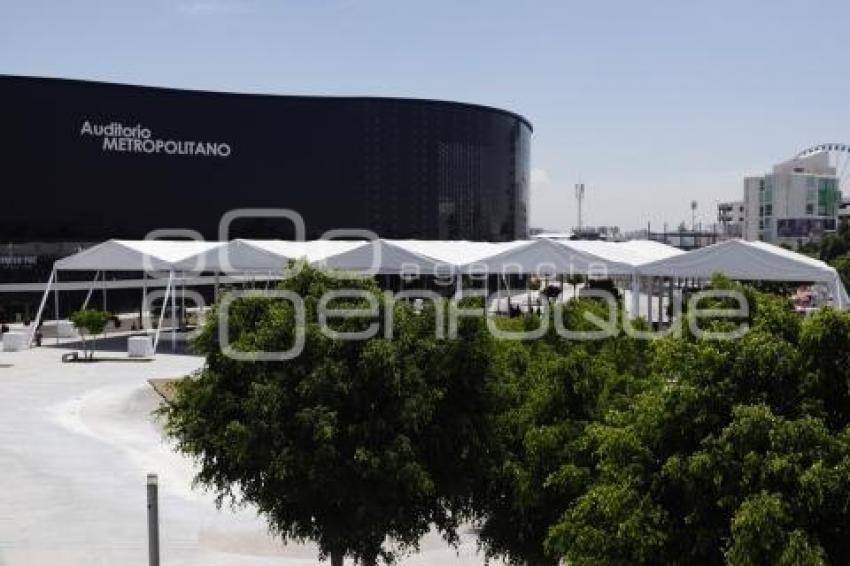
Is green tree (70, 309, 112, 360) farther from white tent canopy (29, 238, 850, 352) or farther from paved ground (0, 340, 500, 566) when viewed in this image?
paved ground (0, 340, 500, 566)

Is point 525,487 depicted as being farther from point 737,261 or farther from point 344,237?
point 344,237

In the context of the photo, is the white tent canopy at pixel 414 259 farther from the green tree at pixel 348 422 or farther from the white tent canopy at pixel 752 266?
the green tree at pixel 348 422

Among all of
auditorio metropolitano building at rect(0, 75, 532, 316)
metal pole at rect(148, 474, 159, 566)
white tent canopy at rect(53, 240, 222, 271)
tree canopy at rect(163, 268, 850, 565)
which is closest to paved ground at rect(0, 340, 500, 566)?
tree canopy at rect(163, 268, 850, 565)

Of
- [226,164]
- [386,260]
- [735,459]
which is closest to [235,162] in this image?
[226,164]

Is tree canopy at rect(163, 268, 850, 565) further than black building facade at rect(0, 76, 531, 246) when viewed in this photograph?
No

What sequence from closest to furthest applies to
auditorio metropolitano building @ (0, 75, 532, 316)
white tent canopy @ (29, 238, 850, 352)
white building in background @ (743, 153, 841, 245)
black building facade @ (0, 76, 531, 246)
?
white tent canopy @ (29, 238, 850, 352), auditorio metropolitano building @ (0, 75, 532, 316), black building facade @ (0, 76, 531, 246), white building in background @ (743, 153, 841, 245)

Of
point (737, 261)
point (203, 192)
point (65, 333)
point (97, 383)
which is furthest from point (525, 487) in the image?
point (203, 192)

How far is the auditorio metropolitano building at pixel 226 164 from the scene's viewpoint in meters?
59.3

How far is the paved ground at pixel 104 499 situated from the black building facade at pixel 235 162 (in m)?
36.0

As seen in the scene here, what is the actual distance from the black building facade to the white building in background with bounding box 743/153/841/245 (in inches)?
3250

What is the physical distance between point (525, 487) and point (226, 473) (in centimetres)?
375

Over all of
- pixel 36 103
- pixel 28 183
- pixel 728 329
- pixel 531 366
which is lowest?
pixel 531 366

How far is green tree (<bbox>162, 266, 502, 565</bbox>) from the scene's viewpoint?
10250mm

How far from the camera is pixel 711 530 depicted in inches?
294
